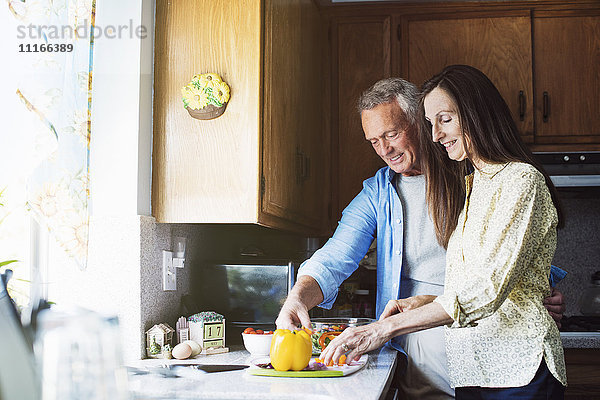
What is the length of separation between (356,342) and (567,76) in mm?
1831

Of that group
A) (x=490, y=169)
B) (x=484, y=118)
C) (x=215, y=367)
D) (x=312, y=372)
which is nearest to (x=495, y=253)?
(x=490, y=169)

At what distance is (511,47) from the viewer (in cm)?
279

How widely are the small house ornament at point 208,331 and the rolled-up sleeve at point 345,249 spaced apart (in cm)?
30

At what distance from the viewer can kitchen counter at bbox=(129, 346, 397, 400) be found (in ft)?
4.27

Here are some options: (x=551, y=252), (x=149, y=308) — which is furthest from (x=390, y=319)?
(x=149, y=308)

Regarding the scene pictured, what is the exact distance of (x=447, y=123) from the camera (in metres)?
1.59

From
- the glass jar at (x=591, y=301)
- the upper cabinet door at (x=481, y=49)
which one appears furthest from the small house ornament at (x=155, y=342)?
the glass jar at (x=591, y=301)

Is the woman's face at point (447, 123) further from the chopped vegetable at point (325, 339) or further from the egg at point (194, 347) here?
the egg at point (194, 347)

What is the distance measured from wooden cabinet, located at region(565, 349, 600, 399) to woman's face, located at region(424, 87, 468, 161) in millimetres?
1201

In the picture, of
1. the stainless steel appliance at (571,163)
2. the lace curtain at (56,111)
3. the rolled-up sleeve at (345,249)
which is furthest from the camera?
the stainless steel appliance at (571,163)

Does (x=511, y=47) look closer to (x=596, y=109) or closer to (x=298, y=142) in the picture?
(x=596, y=109)

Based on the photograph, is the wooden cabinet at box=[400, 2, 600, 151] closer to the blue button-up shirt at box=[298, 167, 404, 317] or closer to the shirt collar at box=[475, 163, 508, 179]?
the blue button-up shirt at box=[298, 167, 404, 317]

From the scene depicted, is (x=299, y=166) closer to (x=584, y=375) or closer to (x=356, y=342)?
(x=356, y=342)

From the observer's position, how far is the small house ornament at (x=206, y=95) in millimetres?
1777
